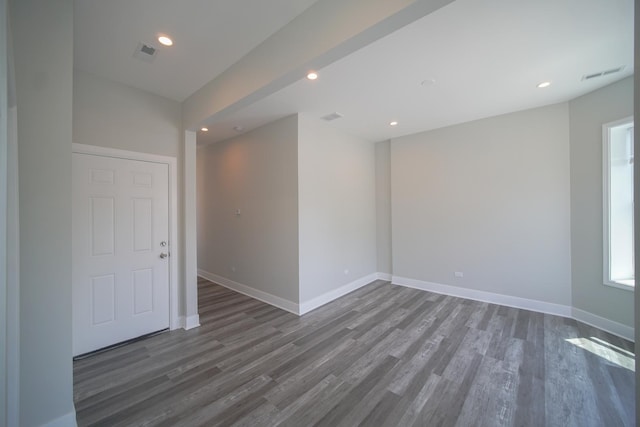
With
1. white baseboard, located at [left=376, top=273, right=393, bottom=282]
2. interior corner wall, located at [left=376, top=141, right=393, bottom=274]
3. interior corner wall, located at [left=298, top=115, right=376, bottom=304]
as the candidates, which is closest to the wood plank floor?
interior corner wall, located at [left=298, top=115, right=376, bottom=304]

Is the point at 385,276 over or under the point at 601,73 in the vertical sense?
under

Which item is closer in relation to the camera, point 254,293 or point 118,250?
point 118,250

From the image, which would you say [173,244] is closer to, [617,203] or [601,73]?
[601,73]

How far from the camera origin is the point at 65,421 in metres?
1.65

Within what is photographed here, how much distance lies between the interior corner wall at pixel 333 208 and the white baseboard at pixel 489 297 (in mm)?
866

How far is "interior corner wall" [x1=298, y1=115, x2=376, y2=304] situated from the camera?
3.69 m

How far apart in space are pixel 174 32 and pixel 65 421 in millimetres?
2971

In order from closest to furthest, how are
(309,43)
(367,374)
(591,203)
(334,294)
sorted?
(309,43)
(367,374)
(591,203)
(334,294)

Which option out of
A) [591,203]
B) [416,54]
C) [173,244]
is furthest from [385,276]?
[416,54]

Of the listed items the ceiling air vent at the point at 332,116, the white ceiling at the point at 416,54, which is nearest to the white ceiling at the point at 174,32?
the white ceiling at the point at 416,54

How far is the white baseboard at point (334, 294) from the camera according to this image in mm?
3675

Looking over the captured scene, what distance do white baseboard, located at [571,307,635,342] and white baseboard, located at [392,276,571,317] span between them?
0.36 feet

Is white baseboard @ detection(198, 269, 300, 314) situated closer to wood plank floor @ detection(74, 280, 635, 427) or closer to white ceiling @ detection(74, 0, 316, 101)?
wood plank floor @ detection(74, 280, 635, 427)

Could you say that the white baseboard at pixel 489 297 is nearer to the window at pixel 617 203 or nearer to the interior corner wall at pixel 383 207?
the interior corner wall at pixel 383 207
